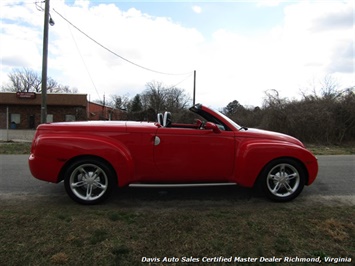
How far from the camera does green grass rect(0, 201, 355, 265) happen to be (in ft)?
9.55

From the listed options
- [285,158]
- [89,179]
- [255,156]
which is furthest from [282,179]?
[89,179]

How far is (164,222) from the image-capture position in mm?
3689

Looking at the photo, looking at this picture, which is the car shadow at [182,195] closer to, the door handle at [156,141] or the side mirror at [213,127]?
the door handle at [156,141]

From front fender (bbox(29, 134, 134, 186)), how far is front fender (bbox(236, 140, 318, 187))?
5.50 ft

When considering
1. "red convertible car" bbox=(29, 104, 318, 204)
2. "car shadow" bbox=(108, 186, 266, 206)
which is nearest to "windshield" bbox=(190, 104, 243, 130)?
"red convertible car" bbox=(29, 104, 318, 204)

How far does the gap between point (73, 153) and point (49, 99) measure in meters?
35.9

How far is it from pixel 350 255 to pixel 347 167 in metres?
5.60

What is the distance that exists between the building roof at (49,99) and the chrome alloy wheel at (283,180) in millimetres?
35075

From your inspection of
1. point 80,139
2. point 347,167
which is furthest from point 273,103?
point 80,139

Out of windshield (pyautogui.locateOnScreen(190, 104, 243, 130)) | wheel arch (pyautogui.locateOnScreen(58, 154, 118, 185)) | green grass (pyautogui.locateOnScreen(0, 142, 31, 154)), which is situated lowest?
green grass (pyautogui.locateOnScreen(0, 142, 31, 154))

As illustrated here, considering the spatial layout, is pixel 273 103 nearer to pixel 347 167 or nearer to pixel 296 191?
pixel 347 167

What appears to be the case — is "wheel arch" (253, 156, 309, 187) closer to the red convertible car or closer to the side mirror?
the red convertible car

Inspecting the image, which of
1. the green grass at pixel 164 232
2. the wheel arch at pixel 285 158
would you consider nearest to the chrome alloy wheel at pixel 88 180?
the green grass at pixel 164 232

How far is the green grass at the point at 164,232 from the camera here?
9.55 ft
